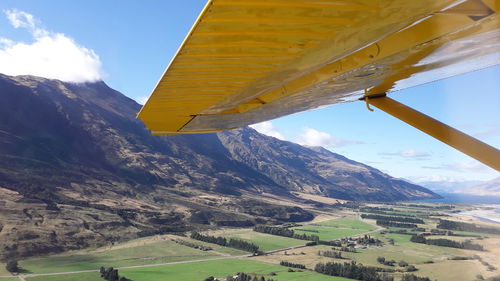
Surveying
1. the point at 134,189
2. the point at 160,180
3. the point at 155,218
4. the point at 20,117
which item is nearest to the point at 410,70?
the point at 155,218

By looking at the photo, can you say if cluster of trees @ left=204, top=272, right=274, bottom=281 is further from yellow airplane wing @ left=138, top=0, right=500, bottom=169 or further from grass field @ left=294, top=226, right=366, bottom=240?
yellow airplane wing @ left=138, top=0, right=500, bottom=169

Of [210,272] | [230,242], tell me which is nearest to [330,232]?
[230,242]

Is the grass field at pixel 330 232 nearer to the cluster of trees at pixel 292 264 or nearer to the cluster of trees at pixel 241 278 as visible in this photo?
the cluster of trees at pixel 292 264

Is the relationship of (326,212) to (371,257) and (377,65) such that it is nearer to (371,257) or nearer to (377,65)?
(371,257)

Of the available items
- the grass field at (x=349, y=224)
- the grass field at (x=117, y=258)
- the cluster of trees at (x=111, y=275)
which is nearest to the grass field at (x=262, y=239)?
the grass field at (x=117, y=258)

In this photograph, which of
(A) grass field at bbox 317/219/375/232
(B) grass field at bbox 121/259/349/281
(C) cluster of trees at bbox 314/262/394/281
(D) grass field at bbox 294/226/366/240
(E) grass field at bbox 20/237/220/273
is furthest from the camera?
(A) grass field at bbox 317/219/375/232

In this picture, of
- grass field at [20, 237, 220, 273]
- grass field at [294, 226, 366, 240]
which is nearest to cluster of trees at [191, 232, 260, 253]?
grass field at [20, 237, 220, 273]
